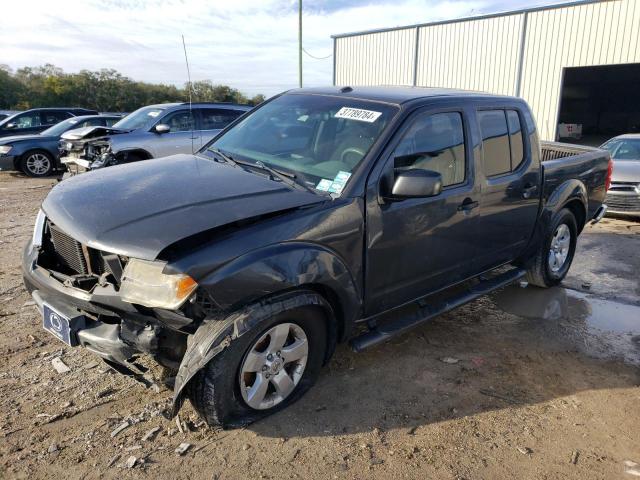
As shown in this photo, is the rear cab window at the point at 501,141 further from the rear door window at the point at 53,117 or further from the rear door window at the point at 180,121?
the rear door window at the point at 53,117

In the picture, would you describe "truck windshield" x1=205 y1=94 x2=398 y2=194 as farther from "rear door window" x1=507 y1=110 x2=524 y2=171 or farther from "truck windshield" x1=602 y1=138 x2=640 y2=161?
"truck windshield" x1=602 y1=138 x2=640 y2=161

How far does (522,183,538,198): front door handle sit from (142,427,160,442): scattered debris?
3304mm

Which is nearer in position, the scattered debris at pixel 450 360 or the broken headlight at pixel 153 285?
the broken headlight at pixel 153 285

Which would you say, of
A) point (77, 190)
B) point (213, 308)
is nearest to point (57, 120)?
point (77, 190)

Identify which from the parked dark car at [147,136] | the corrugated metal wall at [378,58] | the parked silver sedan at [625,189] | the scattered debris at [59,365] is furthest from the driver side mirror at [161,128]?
the corrugated metal wall at [378,58]

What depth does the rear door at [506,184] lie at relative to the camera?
12.6 feet

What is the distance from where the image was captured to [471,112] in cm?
374

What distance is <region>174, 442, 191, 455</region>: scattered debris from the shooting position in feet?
8.50

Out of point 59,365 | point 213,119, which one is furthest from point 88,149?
point 59,365

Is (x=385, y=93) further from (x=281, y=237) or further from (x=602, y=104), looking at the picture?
(x=602, y=104)

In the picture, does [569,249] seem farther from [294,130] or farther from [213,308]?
[213,308]

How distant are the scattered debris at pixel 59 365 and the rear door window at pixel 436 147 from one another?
254 centimetres

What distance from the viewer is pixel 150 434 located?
2.71 m

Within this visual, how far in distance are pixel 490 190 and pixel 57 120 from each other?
14561 millimetres
